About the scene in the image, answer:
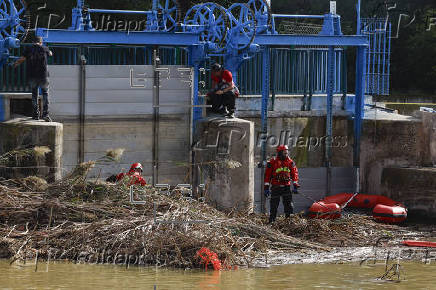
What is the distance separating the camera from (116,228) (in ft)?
50.4

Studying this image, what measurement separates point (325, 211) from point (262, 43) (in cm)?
400

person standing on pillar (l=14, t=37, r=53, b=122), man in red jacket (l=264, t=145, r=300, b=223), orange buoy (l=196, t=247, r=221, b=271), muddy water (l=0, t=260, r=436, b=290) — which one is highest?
person standing on pillar (l=14, t=37, r=53, b=122)

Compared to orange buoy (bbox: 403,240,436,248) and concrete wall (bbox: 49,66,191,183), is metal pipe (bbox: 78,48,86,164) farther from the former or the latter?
orange buoy (bbox: 403,240,436,248)

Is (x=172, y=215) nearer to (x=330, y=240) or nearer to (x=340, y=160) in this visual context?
(x=330, y=240)

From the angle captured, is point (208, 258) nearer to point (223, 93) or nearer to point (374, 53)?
point (223, 93)

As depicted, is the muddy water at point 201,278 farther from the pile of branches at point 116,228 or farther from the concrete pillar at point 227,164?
the concrete pillar at point 227,164

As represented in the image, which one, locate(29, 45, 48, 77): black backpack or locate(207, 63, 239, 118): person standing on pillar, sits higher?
locate(29, 45, 48, 77): black backpack

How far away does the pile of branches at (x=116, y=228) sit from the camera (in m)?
15.0

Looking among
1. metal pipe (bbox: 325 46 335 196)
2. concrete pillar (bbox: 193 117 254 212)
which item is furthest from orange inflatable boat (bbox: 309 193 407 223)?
concrete pillar (bbox: 193 117 254 212)

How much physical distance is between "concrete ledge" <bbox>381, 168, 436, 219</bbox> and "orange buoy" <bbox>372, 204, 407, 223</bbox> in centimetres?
94

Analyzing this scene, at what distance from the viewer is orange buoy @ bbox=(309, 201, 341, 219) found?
19594mm

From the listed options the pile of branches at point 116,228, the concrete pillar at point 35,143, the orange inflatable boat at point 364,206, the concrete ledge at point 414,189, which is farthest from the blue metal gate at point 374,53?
the concrete pillar at point 35,143

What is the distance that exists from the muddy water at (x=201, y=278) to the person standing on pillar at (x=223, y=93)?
16.9 feet

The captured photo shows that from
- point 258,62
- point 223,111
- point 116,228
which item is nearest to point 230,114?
point 223,111
